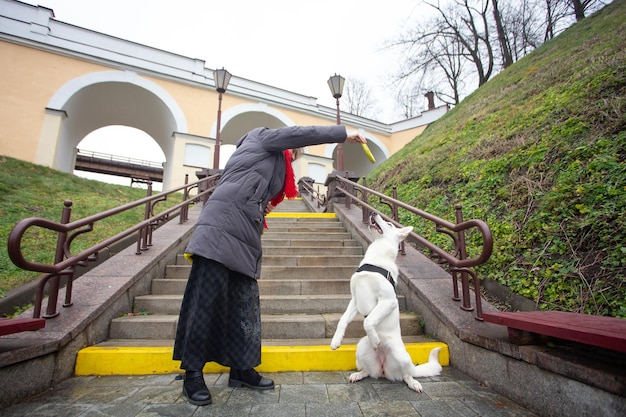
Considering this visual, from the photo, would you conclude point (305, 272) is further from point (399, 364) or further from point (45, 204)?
point (45, 204)

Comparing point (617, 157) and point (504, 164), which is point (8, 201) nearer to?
point (504, 164)

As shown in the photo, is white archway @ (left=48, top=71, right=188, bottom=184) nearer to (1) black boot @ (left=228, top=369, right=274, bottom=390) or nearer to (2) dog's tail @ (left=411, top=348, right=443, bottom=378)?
(1) black boot @ (left=228, top=369, right=274, bottom=390)

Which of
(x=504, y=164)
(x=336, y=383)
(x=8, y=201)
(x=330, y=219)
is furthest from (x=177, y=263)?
(x=504, y=164)

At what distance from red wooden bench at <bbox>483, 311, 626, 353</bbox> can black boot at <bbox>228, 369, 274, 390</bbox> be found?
1701 millimetres

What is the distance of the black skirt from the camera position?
78.4 inches

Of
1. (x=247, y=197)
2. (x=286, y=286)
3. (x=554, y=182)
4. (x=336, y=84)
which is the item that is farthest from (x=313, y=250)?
(x=336, y=84)

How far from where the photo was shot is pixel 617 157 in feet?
10.9

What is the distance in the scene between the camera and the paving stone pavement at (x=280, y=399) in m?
1.84

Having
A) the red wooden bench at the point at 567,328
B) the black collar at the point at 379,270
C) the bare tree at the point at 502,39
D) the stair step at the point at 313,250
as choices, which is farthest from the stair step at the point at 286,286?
the bare tree at the point at 502,39

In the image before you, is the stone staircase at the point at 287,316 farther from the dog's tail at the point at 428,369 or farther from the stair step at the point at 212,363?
the dog's tail at the point at 428,369

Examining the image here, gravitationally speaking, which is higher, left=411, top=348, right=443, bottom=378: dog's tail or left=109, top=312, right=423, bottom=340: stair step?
left=109, top=312, right=423, bottom=340: stair step

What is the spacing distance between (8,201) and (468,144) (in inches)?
384

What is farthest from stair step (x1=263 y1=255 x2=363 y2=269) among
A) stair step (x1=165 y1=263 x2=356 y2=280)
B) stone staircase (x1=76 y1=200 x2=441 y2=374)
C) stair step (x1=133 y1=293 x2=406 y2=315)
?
stair step (x1=133 y1=293 x2=406 y2=315)

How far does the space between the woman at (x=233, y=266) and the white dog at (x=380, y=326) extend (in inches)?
26.5
